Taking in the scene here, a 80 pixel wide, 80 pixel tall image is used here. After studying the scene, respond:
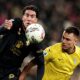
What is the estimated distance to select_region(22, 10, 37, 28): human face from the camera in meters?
8.25

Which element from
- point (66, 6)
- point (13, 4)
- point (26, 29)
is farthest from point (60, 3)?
point (26, 29)

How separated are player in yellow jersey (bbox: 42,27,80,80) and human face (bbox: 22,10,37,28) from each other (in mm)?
728

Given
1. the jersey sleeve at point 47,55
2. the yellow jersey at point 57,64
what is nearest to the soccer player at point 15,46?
the jersey sleeve at point 47,55

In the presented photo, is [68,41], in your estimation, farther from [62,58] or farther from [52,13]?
[52,13]

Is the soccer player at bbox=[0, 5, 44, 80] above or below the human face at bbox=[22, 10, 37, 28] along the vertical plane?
below

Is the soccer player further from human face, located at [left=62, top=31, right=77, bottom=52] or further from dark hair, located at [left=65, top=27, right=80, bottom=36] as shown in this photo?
dark hair, located at [left=65, top=27, right=80, bottom=36]

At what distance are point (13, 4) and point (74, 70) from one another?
22.7 feet

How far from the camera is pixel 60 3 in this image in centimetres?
1656

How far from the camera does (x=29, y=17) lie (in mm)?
8266

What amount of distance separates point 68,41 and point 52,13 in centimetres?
737

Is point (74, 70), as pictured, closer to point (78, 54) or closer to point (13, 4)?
point (78, 54)

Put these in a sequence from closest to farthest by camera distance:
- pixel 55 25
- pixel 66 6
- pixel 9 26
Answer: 1. pixel 9 26
2. pixel 55 25
3. pixel 66 6

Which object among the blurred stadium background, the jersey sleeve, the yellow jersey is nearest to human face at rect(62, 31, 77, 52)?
the yellow jersey

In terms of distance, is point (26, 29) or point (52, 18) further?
point (52, 18)
